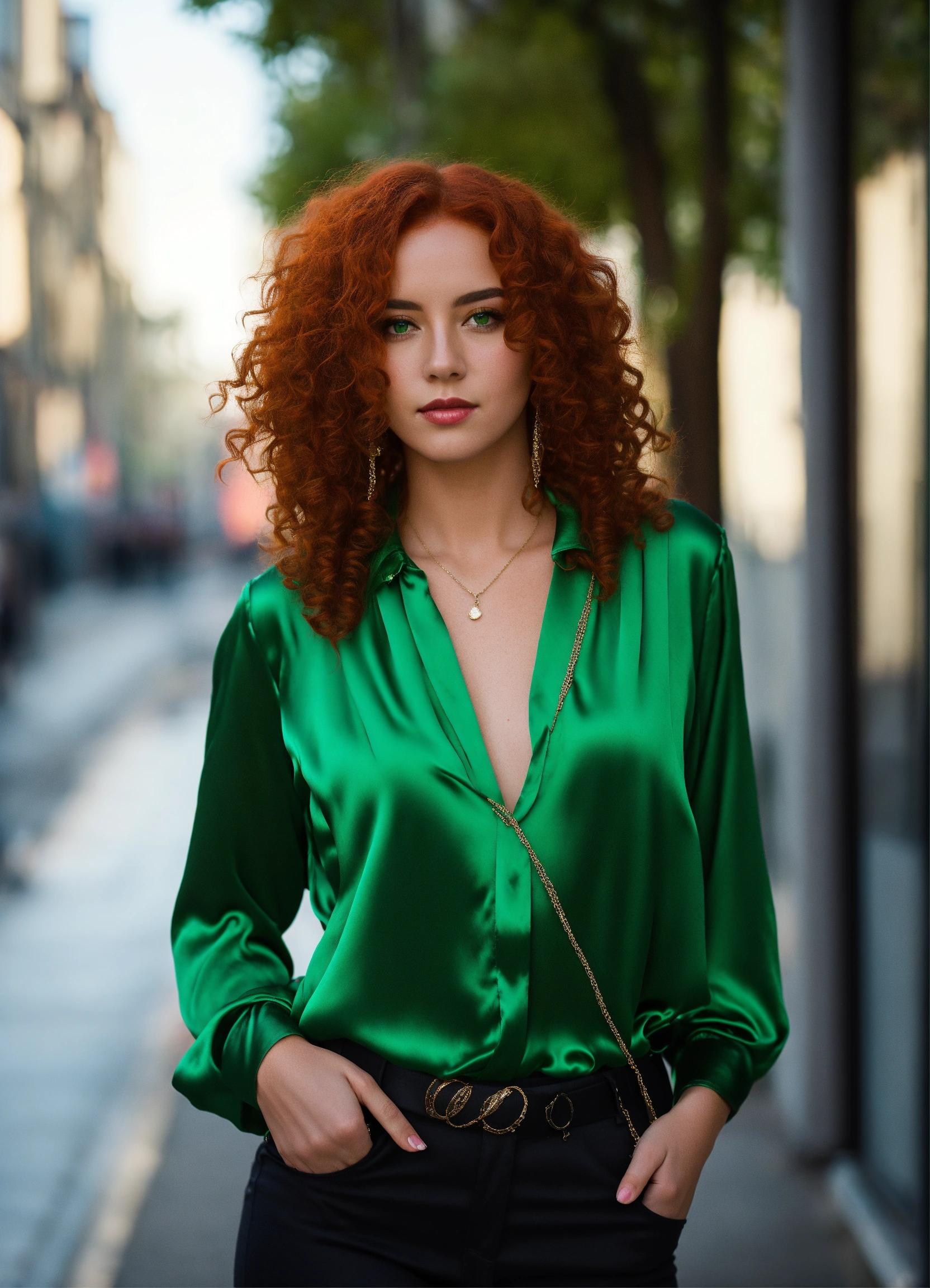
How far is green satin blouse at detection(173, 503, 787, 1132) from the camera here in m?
1.55

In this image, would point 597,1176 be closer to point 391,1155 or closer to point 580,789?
point 391,1155

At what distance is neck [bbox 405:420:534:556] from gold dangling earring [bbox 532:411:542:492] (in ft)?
→ 0.05

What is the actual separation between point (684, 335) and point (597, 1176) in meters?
3.98

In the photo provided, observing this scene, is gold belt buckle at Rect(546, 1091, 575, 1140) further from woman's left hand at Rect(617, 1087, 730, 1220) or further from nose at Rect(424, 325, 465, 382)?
nose at Rect(424, 325, 465, 382)

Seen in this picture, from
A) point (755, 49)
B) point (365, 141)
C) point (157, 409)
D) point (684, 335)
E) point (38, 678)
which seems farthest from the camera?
point (157, 409)

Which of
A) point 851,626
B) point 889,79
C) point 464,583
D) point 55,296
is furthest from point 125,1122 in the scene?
point 55,296

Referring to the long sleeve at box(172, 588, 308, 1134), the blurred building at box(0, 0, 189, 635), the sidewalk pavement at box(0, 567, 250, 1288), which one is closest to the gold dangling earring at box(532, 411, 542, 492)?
the long sleeve at box(172, 588, 308, 1134)

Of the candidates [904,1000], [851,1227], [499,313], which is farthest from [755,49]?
[499,313]

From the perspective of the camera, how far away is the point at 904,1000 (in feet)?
12.1

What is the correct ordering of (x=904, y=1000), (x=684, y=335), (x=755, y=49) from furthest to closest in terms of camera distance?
(x=755, y=49)
(x=684, y=335)
(x=904, y=1000)

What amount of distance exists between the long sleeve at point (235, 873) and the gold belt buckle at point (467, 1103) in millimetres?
203

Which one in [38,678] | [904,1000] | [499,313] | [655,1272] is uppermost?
[499,313]

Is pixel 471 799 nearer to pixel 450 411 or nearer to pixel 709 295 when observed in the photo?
pixel 450 411

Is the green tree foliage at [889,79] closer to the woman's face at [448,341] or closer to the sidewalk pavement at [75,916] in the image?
the woman's face at [448,341]
